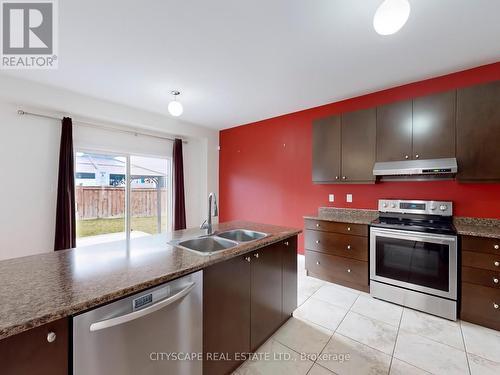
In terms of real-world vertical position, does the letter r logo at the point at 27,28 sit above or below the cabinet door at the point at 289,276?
above

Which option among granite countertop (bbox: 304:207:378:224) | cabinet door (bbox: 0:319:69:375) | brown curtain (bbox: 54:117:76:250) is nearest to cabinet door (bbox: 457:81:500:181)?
granite countertop (bbox: 304:207:378:224)

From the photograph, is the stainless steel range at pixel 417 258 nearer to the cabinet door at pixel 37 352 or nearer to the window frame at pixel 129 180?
the cabinet door at pixel 37 352

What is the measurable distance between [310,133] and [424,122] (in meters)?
1.54

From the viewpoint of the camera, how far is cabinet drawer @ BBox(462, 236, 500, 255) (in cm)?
195

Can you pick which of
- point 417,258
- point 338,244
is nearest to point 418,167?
point 417,258

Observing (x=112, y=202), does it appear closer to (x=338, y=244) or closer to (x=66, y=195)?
(x=66, y=195)

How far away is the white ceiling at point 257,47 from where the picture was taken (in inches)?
64.6

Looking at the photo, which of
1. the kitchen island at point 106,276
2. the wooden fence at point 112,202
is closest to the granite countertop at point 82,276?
the kitchen island at point 106,276

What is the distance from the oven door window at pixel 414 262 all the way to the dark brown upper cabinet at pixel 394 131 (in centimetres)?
100

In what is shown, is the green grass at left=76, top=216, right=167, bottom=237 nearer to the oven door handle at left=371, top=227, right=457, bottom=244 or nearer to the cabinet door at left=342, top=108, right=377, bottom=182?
the cabinet door at left=342, top=108, right=377, bottom=182

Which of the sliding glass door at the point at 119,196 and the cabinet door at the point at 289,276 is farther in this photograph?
the sliding glass door at the point at 119,196

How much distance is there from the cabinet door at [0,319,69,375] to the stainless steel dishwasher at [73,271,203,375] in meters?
0.04

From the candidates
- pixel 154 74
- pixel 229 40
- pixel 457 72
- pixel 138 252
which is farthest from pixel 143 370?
pixel 457 72

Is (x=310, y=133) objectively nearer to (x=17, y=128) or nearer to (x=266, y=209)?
(x=266, y=209)
